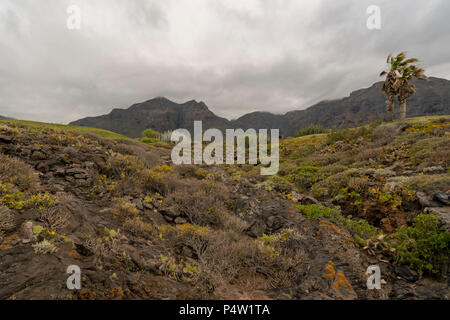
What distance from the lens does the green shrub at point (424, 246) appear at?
383 centimetres

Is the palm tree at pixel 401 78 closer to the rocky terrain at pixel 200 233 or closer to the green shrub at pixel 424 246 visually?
the rocky terrain at pixel 200 233

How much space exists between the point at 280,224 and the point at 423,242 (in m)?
3.06

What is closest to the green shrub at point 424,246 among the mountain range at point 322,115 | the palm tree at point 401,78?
the palm tree at point 401,78

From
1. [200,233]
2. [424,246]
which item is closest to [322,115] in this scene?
[424,246]

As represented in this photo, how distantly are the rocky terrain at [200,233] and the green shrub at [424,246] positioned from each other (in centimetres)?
2

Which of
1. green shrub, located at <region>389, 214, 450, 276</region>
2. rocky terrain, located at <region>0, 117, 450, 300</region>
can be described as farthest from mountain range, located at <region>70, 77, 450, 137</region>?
green shrub, located at <region>389, 214, 450, 276</region>

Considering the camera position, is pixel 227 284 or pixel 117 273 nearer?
pixel 117 273

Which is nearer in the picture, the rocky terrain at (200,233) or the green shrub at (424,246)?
the rocky terrain at (200,233)

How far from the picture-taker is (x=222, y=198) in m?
6.84

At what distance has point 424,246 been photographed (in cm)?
412

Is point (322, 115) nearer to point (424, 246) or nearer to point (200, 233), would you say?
point (424, 246)

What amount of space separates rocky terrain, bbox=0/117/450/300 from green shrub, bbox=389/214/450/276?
0.08 ft

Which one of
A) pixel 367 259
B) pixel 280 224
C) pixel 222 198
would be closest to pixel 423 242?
pixel 367 259
